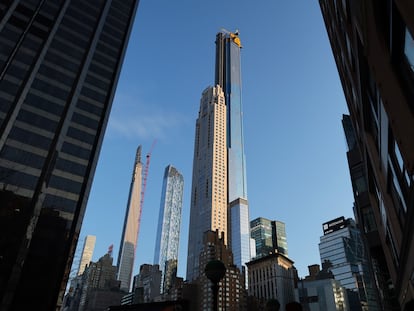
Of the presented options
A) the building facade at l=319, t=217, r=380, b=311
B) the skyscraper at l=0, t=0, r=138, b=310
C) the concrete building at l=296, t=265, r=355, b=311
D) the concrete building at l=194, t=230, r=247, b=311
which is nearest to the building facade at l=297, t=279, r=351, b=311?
the concrete building at l=296, t=265, r=355, b=311

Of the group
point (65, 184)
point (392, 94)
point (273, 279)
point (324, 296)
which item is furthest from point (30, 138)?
point (324, 296)

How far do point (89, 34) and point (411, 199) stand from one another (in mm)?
70003

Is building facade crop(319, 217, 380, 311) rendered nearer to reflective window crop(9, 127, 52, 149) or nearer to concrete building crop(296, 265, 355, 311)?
concrete building crop(296, 265, 355, 311)

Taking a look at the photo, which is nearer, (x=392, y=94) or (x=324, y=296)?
(x=392, y=94)

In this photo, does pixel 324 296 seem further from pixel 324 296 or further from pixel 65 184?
pixel 65 184

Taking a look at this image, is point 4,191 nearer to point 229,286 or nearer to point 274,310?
point 274,310

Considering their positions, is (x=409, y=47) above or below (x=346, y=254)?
below

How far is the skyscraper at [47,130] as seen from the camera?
43562 mm

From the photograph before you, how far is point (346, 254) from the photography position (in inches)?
6767

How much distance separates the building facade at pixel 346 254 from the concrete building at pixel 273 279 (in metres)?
26.5

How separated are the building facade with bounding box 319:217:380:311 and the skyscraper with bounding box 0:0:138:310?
139307 mm

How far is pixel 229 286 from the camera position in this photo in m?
142

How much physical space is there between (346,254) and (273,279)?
49.9m

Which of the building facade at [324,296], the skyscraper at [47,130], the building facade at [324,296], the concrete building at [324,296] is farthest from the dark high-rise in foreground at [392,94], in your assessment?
the building facade at [324,296]
